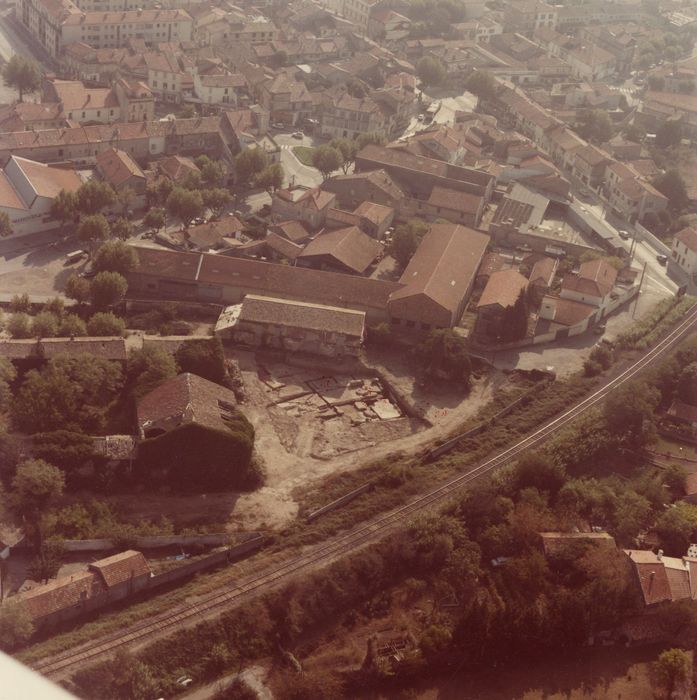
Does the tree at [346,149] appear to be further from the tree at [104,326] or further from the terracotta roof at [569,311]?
the tree at [104,326]

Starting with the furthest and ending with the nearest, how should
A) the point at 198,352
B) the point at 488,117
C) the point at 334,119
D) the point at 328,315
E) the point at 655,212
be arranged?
1. the point at 488,117
2. the point at 334,119
3. the point at 655,212
4. the point at 328,315
5. the point at 198,352

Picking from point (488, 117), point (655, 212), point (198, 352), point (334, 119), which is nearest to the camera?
point (198, 352)

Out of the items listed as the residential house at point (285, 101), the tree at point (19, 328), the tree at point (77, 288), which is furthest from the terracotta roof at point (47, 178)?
the residential house at point (285, 101)

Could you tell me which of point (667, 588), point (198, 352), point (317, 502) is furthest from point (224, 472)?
point (667, 588)

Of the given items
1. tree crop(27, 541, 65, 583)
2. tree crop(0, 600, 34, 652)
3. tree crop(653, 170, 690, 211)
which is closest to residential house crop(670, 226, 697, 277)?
tree crop(653, 170, 690, 211)

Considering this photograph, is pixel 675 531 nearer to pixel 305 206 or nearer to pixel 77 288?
pixel 77 288

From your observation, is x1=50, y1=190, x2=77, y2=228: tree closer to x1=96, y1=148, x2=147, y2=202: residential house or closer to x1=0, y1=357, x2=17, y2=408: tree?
x1=96, y1=148, x2=147, y2=202: residential house

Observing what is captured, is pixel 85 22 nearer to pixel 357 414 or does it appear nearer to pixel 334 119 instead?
pixel 334 119
